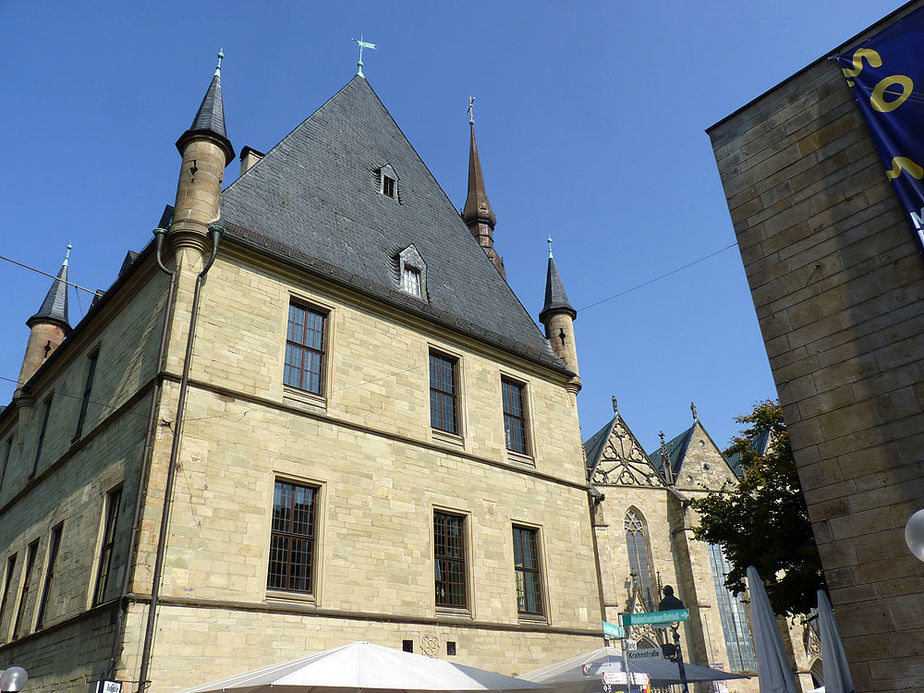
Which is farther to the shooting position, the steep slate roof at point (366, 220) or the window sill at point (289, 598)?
the steep slate roof at point (366, 220)

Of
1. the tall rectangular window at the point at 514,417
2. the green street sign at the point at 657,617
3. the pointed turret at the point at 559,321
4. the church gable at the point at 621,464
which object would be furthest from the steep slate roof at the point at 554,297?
the church gable at the point at 621,464

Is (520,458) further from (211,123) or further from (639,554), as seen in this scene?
(639,554)

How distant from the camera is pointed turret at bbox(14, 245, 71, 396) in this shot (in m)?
22.2

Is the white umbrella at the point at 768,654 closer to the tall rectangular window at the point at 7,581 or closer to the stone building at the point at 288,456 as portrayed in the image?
the stone building at the point at 288,456

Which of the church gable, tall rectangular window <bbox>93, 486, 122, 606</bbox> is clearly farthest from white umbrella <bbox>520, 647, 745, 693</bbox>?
the church gable

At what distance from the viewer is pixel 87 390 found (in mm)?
16109

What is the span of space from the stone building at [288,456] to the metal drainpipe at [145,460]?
4cm

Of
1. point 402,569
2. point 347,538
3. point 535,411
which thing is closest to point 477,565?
point 402,569

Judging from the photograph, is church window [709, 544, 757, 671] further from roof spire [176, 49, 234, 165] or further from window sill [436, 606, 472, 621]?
roof spire [176, 49, 234, 165]

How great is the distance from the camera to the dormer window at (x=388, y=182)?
20672 mm

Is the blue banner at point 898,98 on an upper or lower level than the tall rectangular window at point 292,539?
upper

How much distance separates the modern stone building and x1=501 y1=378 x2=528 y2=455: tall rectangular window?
9.73m

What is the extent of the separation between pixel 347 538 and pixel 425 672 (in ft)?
14.5

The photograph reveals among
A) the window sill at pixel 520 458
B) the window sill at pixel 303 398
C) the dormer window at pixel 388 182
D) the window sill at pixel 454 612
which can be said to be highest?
the dormer window at pixel 388 182
